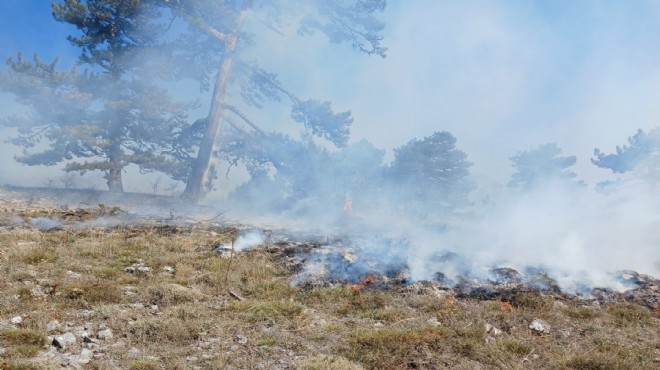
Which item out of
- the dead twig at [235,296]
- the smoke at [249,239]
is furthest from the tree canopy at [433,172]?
the dead twig at [235,296]

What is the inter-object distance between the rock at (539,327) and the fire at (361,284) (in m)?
2.63

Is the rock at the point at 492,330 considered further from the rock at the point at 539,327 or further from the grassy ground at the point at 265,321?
the rock at the point at 539,327

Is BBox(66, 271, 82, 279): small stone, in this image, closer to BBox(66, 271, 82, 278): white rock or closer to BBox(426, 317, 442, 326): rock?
BBox(66, 271, 82, 278): white rock

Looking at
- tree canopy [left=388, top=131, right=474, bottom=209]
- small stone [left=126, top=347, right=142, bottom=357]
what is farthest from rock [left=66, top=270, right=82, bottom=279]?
tree canopy [left=388, top=131, right=474, bottom=209]

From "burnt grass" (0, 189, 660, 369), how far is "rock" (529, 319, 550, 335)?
0.36 feet

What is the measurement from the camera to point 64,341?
179 inches

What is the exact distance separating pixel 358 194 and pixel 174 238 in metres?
16.2

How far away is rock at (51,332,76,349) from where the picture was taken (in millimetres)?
4496

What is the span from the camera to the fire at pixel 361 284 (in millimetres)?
7221

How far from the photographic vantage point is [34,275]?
6859mm

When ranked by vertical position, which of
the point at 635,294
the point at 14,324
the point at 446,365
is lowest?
the point at 14,324

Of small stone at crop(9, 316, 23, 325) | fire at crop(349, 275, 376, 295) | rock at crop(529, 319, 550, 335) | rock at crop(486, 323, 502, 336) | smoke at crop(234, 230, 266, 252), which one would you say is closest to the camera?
small stone at crop(9, 316, 23, 325)

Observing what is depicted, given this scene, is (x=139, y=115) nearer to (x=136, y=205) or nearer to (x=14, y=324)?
(x=136, y=205)

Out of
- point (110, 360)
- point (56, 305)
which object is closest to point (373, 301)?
point (110, 360)
